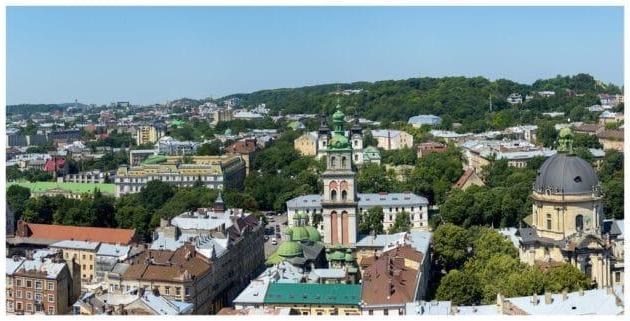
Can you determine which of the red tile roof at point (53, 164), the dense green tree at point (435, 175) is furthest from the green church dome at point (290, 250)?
the red tile roof at point (53, 164)

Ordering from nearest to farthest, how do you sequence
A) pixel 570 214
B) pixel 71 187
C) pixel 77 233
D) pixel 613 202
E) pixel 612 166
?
pixel 570 214 → pixel 77 233 → pixel 613 202 → pixel 612 166 → pixel 71 187

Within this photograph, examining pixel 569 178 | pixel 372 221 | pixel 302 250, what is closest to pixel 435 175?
pixel 372 221

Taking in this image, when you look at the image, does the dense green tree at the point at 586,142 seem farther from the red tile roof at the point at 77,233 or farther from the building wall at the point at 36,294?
the building wall at the point at 36,294

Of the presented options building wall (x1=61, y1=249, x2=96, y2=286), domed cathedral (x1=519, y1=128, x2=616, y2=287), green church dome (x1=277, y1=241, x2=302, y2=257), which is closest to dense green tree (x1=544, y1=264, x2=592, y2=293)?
domed cathedral (x1=519, y1=128, x2=616, y2=287)

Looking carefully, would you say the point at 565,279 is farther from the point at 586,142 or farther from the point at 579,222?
the point at 586,142

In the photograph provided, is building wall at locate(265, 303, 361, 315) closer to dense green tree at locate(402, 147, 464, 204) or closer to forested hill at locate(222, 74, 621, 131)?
dense green tree at locate(402, 147, 464, 204)

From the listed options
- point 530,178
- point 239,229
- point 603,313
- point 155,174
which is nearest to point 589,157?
point 530,178
